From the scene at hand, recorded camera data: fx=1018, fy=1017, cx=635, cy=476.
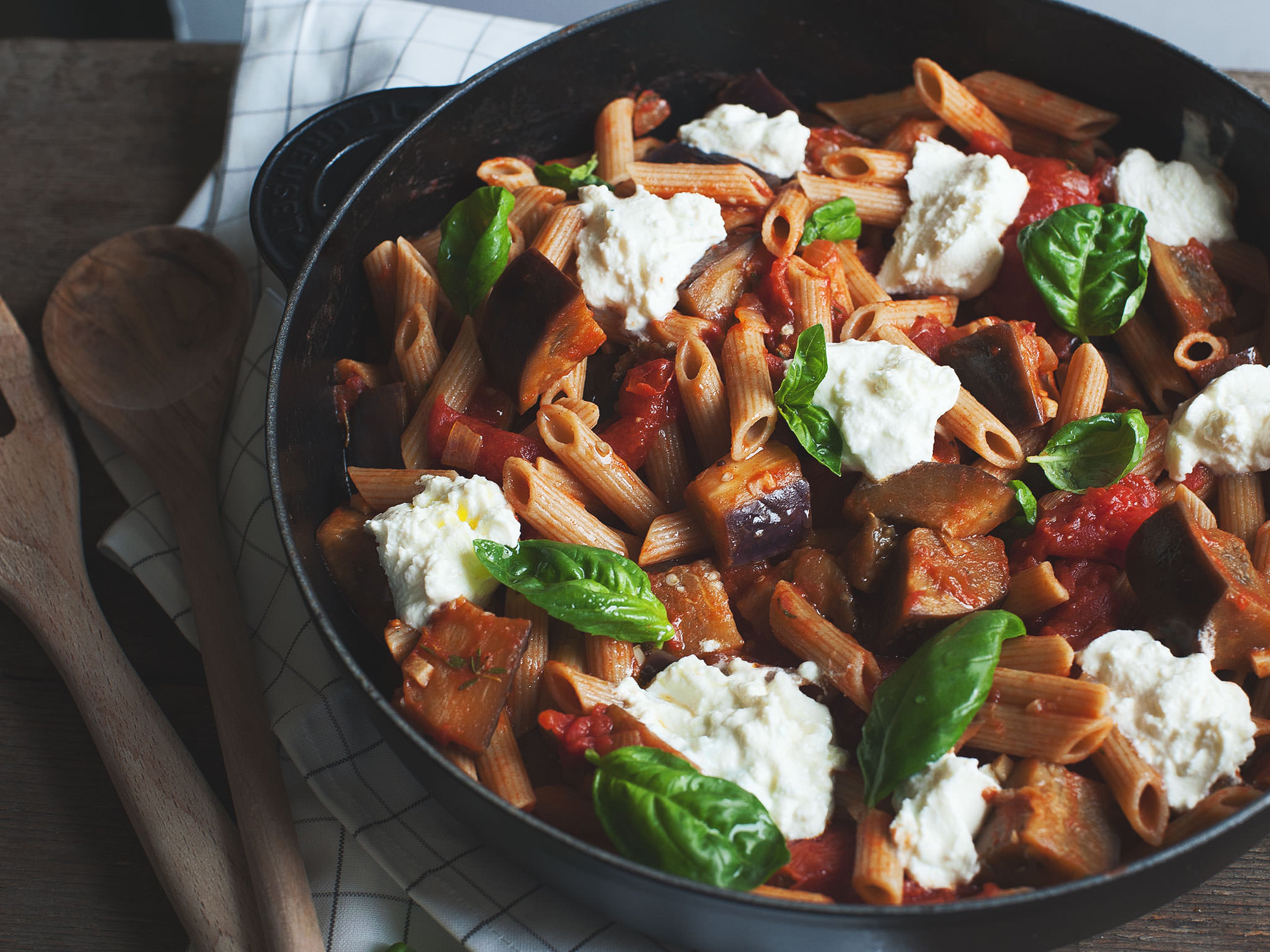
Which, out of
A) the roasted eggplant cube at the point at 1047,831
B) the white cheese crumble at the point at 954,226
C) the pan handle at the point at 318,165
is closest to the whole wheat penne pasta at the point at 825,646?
the roasted eggplant cube at the point at 1047,831

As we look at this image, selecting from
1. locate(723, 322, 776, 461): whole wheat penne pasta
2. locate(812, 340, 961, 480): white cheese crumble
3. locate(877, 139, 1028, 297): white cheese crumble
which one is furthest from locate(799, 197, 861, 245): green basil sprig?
locate(812, 340, 961, 480): white cheese crumble

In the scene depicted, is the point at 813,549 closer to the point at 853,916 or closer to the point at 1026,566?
the point at 1026,566

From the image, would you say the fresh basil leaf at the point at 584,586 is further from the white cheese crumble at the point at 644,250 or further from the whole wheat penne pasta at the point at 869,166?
the whole wheat penne pasta at the point at 869,166

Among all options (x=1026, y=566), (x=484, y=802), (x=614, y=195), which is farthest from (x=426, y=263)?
(x=1026, y=566)

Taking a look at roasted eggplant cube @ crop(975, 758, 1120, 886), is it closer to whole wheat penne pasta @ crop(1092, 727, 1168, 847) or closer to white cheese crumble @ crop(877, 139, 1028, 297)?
whole wheat penne pasta @ crop(1092, 727, 1168, 847)

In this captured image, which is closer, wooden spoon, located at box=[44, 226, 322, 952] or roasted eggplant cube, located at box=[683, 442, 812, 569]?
roasted eggplant cube, located at box=[683, 442, 812, 569]
